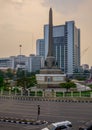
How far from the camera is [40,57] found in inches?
7869

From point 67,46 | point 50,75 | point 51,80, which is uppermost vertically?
point 67,46

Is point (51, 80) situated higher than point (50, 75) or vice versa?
point (50, 75)

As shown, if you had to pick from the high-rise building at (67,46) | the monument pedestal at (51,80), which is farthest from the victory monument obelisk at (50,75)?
the high-rise building at (67,46)

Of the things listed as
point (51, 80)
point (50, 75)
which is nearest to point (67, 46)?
point (50, 75)

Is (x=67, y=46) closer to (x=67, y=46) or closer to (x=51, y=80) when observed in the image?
(x=67, y=46)

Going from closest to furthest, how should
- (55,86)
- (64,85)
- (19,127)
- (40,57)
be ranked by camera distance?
1. (19,127)
2. (64,85)
3. (55,86)
4. (40,57)

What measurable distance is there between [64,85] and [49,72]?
1134 cm

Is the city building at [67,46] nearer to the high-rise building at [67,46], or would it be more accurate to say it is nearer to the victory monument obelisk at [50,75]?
the high-rise building at [67,46]

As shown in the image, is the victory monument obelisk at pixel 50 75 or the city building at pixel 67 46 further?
the city building at pixel 67 46

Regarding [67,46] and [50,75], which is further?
[67,46]

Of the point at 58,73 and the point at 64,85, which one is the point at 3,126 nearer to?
the point at 64,85

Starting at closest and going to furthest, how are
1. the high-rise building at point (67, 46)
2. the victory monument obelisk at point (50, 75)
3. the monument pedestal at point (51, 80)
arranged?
the monument pedestal at point (51, 80)
the victory monument obelisk at point (50, 75)
the high-rise building at point (67, 46)

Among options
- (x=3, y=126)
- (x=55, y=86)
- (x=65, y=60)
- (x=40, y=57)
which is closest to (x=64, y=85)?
(x=55, y=86)

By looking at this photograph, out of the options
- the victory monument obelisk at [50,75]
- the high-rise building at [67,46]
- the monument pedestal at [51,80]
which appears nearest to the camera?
the monument pedestal at [51,80]
